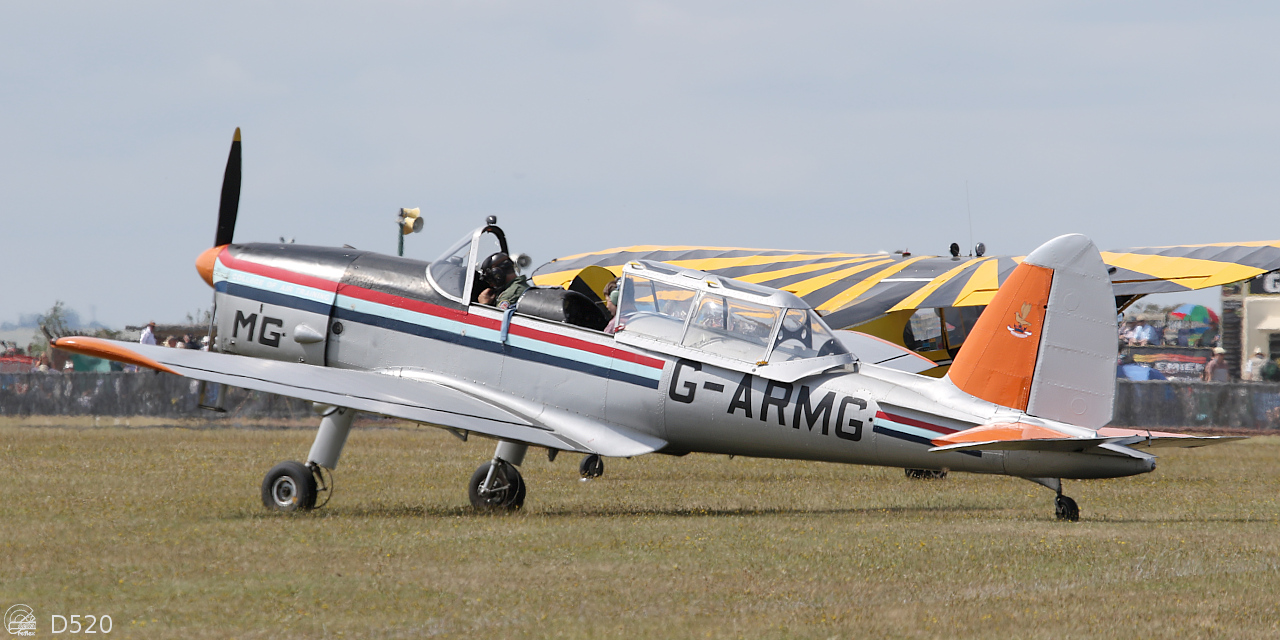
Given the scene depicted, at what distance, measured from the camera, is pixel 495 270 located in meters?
10.3

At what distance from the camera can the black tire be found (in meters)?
9.40

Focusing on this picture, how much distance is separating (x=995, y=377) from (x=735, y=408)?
71.9 inches

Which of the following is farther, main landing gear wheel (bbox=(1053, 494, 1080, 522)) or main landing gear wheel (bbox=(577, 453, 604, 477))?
main landing gear wheel (bbox=(577, 453, 604, 477))

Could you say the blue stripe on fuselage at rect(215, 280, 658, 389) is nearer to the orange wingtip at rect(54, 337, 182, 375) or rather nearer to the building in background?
the orange wingtip at rect(54, 337, 182, 375)

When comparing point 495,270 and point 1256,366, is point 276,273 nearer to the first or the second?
point 495,270

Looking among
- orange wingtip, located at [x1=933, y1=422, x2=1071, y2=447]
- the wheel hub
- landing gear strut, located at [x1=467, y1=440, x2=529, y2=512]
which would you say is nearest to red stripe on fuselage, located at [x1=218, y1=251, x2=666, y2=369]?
landing gear strut, located at [x1=467, y1=440, x2=529, y2=512]

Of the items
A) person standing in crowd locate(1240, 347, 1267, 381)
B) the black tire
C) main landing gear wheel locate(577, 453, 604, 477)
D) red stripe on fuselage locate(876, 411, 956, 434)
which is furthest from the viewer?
person standing in crowd locate(1240, 347, 1267, 381)

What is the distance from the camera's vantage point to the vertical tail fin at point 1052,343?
8.86 metres

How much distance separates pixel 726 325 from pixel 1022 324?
2.08 meters

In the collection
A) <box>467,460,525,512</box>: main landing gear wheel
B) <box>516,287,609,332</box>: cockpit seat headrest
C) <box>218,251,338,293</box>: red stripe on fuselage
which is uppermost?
<box>218,251,338,293</box>: red stripe on fuselage

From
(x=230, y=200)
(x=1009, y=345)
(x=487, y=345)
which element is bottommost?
(x=487, y=345)

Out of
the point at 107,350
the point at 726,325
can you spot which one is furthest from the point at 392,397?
the point at 726,325

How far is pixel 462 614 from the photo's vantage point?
18.6 ft

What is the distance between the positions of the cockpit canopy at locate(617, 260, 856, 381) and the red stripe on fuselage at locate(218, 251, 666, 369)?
13 centimetres
